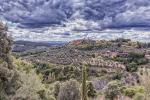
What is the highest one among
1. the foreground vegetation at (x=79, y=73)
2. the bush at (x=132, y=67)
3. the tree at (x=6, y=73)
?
the tree at (x=6, y=73)

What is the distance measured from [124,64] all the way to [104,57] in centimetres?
1314

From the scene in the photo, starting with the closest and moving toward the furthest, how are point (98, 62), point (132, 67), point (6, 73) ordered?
1. point (6, 73)
2. point (132, 67)
3. point (98, 62)

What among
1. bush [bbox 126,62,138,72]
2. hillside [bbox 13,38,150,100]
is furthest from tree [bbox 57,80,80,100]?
bush [bbox 126,62,138,72]

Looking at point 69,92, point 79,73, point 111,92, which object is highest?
point 69,92

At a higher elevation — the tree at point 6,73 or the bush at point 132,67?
the tree at point 6,73

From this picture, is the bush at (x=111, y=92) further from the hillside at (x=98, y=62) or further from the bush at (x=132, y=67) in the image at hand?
the bush at (x=132, y=67)

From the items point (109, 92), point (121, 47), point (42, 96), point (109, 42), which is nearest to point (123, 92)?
point (109, 92)

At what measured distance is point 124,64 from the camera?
121 m

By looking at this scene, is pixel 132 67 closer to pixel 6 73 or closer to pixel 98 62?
pixel 98 62

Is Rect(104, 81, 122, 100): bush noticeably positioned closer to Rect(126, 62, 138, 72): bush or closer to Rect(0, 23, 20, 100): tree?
Rect(0, 23, 20, 100): tree

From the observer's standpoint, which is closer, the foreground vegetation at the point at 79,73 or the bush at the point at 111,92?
the foreground vegetation at the point at 79,73

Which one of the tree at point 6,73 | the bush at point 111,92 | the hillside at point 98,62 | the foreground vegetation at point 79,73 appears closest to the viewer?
the tree at point 6,73

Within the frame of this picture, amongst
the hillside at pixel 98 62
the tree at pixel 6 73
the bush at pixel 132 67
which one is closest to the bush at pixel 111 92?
the hillside at pixel 98 62

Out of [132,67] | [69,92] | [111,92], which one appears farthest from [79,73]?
[69,92]
